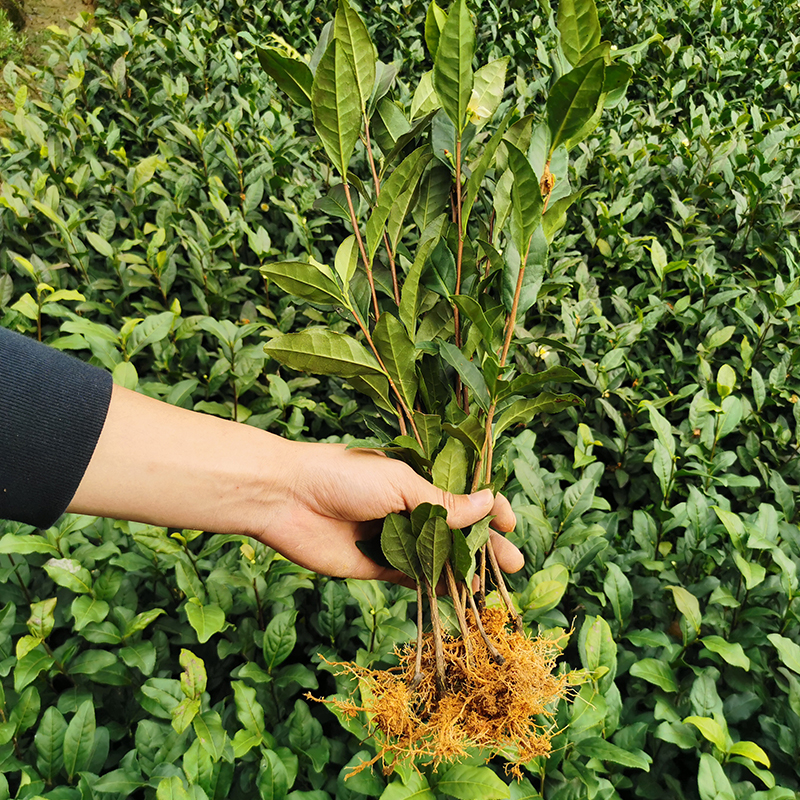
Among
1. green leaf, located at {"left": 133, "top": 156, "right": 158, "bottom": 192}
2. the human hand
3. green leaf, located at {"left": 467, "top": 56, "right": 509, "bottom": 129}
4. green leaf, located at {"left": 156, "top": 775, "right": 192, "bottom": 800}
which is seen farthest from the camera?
green leaf, located at {"left": 133, "top": 156, "right": 158, "bottom": 192}

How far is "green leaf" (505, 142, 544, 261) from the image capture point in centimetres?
113

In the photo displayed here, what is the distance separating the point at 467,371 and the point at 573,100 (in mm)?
561

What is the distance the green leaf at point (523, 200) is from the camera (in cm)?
113

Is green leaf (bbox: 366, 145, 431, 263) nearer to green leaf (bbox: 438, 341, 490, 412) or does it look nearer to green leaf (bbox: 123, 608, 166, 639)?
green leaf (bbox: 438, 341, 490, 412)

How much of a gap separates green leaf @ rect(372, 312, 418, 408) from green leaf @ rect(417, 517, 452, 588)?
30cm

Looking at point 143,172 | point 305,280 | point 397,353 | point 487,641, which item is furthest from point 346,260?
point 143,172

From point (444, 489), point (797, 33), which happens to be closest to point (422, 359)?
point (444, 489)

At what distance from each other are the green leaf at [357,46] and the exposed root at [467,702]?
1225mm

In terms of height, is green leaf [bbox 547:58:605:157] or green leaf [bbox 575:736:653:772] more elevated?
green leaf [bbox 547:58:605:157]

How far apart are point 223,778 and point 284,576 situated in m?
0.52

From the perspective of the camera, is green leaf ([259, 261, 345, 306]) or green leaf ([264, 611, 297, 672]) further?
green leaf ([264, 611, 297, 672])

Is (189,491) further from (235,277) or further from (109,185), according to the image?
(109,185)

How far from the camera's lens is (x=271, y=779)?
1.22m

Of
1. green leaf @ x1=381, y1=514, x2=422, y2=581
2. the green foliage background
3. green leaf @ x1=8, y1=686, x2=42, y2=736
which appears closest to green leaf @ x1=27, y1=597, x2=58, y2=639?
the green foliage background
